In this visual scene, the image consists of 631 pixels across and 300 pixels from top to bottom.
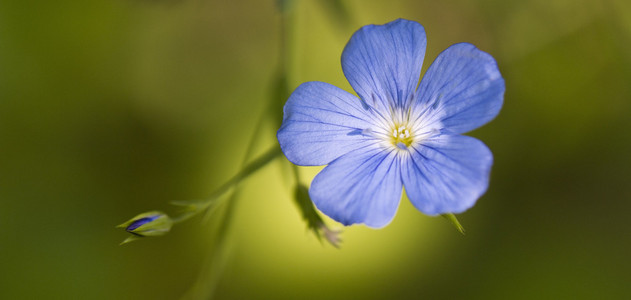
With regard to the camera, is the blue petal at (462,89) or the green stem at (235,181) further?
the green stem at (235,181)

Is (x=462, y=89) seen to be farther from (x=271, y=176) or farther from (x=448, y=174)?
(x=271, y=176)

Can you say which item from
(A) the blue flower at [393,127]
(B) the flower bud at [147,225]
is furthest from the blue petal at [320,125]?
(B) the flower bud at [147,225]

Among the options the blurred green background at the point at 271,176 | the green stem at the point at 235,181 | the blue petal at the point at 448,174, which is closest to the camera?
the blue petal at the point at 448,174

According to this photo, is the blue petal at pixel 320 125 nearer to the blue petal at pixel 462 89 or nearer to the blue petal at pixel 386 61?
the blue petal at pixel 386 61

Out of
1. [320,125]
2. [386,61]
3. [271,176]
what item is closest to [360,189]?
[320,125]

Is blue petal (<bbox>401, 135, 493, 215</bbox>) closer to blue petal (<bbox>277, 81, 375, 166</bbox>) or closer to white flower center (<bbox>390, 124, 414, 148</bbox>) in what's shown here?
white flower center (<bbox>390, 124, 414, 148</bbox>)

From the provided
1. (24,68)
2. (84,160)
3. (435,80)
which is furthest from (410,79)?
(24,68)

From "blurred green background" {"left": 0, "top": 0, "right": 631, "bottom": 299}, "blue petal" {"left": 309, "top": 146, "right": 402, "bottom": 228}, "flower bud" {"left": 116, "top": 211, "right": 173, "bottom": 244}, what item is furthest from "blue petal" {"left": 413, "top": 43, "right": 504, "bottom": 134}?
"blurred green background" {"left": 0, "top": 0, "right": 631, "bottom": 299}
